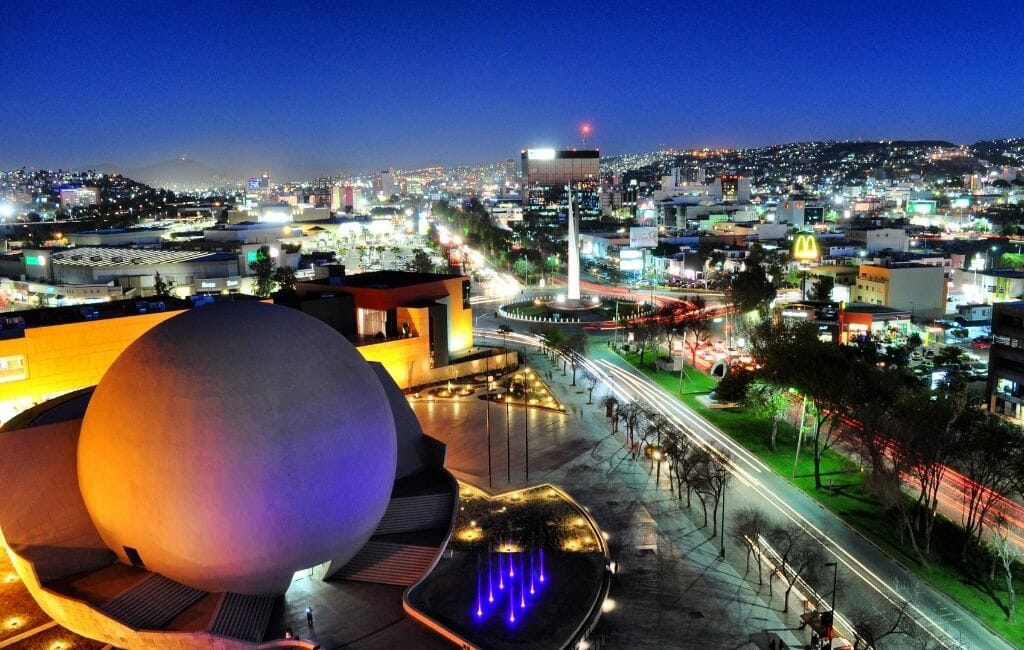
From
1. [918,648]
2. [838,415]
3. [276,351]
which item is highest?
[276,351]

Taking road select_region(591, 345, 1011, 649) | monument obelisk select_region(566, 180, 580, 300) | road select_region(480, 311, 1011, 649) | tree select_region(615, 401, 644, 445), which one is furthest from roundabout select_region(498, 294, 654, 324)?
road select_region(591, 345, 1011, 649)

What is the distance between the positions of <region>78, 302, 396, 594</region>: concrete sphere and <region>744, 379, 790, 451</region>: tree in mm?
21065

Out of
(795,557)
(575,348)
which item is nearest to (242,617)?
(795,557)

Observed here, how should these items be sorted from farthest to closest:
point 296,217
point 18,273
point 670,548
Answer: point 296,217 → point 18,273 → point 670,548

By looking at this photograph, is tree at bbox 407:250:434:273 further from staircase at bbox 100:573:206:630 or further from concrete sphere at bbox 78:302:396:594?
staircase at bbox 100:573:206:630

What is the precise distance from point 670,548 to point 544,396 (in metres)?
18.2

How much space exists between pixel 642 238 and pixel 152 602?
280 ft

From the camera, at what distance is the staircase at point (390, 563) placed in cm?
2019

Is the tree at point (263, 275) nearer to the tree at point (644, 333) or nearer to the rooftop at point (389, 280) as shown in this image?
the rooftop at point (389, 280)

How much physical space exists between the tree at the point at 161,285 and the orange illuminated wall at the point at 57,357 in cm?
3400

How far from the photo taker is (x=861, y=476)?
97.7 feet

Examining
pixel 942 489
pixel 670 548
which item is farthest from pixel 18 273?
pixel 942 489

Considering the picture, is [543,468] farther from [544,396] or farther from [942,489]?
[942,489]

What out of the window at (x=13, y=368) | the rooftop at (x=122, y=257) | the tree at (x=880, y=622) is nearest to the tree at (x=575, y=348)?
the tree at (x=880, y=622)
